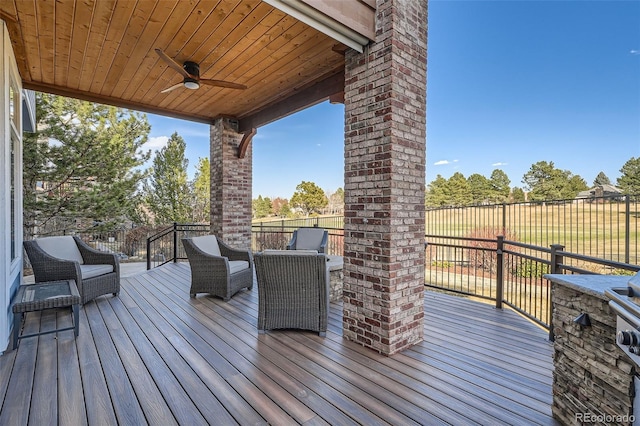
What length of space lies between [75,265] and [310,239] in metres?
3.38


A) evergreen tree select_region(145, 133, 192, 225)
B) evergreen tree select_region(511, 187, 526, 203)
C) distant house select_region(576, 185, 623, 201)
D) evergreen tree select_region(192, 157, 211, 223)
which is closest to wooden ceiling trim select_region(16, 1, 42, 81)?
distant house select_region(576, 185, 623, 201)

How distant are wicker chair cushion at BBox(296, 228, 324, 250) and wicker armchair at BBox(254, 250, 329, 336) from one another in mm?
2403

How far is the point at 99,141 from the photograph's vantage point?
9.66 metres

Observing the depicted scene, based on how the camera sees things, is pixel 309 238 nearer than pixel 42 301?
No

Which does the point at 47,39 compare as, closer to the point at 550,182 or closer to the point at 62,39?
the point at 62,39

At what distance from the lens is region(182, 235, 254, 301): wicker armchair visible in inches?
164

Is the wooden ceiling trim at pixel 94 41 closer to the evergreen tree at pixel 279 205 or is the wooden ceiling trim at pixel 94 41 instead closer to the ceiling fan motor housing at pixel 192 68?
the ceiling fan motor housing at pixel 192 68

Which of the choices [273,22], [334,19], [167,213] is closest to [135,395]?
[334,19]

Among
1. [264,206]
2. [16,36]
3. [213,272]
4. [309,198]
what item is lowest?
[213,272]

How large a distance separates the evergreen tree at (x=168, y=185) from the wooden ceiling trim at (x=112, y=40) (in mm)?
11999

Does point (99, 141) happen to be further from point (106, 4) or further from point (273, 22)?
point (273, 22)

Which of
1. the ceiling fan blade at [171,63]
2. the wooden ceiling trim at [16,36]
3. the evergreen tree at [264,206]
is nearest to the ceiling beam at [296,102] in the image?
the ceiling fan blade at [171,63]

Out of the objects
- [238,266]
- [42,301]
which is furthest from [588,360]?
[42,301]

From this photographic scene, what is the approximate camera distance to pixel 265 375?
2.26 metres
